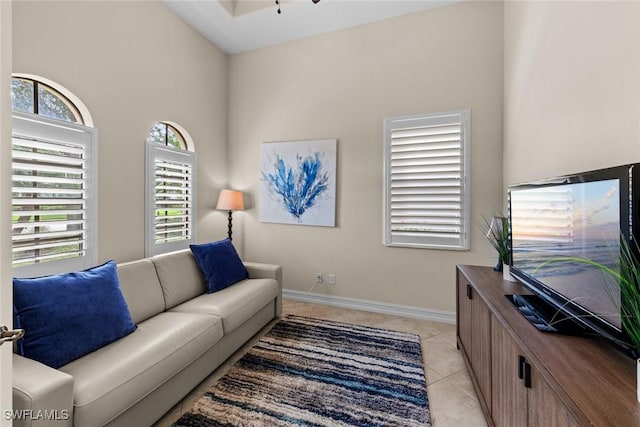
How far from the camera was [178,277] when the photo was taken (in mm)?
2518

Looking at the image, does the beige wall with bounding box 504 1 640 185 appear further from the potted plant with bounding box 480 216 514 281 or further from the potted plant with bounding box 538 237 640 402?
the potted plant with bounding box 538 237 640 402

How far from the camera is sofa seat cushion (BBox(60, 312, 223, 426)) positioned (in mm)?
1267

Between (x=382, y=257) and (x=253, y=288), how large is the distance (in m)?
1.50

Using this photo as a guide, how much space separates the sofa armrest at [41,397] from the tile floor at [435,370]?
2.10 ft

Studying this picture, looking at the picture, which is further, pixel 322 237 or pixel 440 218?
pixel 322 237

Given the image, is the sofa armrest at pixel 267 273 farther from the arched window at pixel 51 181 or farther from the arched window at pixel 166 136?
the arched window at pixel 166 136

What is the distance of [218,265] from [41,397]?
65.1 inches

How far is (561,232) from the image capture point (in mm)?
1282

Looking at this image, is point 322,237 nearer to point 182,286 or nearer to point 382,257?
point 382,257

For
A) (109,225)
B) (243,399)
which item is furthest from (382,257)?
(109,225)

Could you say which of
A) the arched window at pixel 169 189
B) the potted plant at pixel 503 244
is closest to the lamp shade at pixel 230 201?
the arched window at pixel 169 189

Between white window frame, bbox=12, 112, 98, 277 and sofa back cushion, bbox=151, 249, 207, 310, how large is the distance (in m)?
0.49

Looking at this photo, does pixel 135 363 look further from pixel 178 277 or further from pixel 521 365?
pixel 521 365

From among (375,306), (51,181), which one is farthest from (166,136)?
(375,306)
